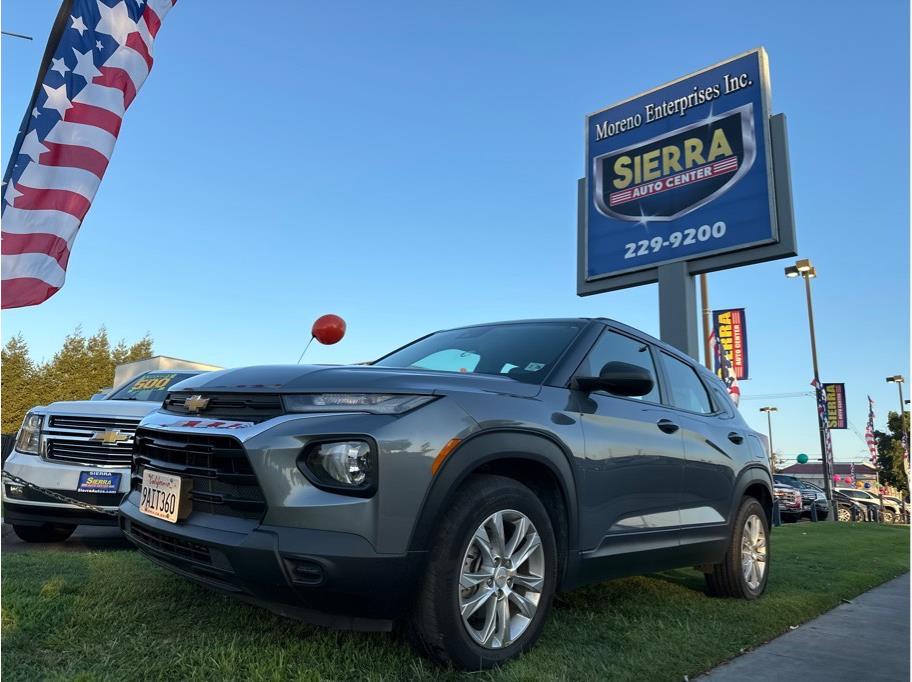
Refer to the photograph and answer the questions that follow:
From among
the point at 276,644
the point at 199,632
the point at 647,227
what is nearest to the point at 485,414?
the point at 276,644

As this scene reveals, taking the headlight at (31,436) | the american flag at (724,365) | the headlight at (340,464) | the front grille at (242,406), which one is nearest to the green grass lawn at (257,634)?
the headlight at (340,464)

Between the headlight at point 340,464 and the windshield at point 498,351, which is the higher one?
the windshield at point 498,351

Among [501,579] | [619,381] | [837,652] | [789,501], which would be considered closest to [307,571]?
[501,579]

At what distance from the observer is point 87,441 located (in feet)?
17.4

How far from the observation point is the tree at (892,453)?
37.9 m

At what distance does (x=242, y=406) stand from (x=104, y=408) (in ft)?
11.2

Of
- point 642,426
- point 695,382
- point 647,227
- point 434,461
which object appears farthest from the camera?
point 647,227

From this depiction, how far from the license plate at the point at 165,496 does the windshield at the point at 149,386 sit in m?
3.90

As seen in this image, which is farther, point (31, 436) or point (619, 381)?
point (31, 436)

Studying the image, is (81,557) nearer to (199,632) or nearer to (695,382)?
(199,632)

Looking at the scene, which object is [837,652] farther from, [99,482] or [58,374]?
[58,374]

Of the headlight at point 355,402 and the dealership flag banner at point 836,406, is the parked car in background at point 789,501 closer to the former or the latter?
the dealership flag banner at point 836,406

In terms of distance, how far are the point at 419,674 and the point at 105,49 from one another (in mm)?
5026

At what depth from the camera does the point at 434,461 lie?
8.41ft
